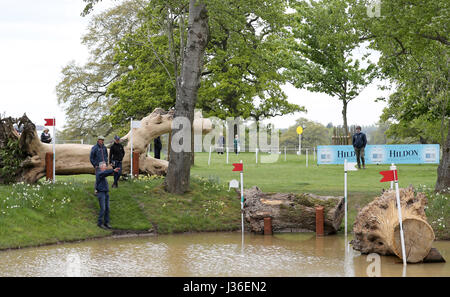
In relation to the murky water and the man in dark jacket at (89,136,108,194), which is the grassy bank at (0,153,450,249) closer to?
the murky water

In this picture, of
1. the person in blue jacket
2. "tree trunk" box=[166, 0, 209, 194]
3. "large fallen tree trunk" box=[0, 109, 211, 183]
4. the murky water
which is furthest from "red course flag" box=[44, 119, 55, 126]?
the murky water

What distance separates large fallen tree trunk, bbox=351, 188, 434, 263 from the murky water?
276mm

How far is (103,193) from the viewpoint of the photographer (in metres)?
16.6

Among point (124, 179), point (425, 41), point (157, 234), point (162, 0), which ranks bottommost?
point (157, 234)

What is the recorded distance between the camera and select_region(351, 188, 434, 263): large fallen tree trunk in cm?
1220

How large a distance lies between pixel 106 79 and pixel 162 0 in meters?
32.5

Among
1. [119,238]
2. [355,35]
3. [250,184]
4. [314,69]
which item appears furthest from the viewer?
[314,69]

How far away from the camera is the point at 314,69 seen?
144 ft

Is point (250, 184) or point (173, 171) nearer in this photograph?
point (173, 171)

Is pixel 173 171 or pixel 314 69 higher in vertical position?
pixel 314 69

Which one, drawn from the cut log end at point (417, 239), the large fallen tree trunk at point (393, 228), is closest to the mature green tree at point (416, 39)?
the large fallen tree trunk at point (393, 228)
